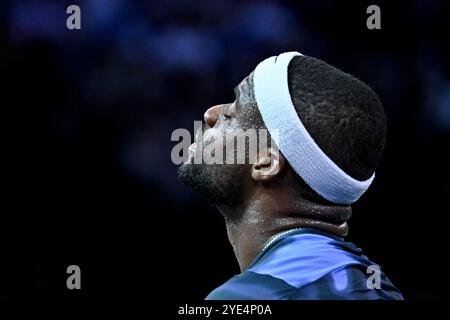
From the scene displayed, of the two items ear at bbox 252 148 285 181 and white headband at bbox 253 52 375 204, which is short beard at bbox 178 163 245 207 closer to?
ear at bbox 252 148 285 181

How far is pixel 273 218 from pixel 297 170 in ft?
0.64

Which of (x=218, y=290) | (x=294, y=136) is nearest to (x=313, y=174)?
(x=294, y=136)

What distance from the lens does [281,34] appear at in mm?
4961

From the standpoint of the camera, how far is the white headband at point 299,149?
2715mm

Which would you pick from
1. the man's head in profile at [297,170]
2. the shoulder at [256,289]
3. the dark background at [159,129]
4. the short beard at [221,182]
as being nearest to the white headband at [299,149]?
the man's head in profile at [297,170]

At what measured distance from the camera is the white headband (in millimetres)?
2715

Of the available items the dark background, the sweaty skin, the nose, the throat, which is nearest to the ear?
the sweaty skin

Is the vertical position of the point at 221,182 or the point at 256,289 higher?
the point at 221,182

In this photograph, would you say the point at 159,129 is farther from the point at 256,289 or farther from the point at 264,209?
the point at 256,289

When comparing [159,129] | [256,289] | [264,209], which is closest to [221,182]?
[264,209]

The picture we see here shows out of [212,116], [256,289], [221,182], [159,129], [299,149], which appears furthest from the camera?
[159,129]

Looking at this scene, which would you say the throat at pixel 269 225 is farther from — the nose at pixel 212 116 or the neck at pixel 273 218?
the nose at pixel 212 116

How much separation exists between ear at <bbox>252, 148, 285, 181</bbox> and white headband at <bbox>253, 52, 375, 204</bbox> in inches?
1.2

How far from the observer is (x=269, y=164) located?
2.79 m
